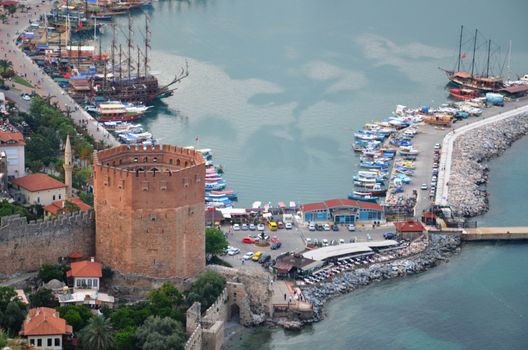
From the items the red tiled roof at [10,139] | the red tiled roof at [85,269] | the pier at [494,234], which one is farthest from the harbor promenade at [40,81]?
the red tiled roof at [85,269]

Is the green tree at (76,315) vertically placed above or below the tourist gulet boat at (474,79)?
below

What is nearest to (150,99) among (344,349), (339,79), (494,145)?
(339,79)

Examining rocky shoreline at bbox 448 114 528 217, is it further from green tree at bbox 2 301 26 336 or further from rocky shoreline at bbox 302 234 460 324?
green tree at bbox 2 301 26 336

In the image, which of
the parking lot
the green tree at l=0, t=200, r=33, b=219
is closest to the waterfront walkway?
the parking lot

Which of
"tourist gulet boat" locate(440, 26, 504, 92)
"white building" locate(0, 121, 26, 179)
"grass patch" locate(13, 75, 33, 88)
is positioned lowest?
"white building" locate(0, 121, 26, 179)

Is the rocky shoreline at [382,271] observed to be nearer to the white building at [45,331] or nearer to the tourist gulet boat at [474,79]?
the white building at [45,331]

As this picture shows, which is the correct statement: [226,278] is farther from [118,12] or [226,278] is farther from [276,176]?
[118,12]
